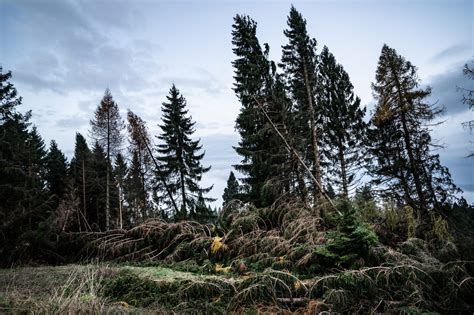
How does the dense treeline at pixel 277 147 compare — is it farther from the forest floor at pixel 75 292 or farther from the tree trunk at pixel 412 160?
the forest floor at pixel 75 292

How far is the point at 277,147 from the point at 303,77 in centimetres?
439

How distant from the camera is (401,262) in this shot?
5441 mm

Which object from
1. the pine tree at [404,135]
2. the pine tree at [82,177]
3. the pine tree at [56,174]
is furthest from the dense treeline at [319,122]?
the pine tree at [56,174]

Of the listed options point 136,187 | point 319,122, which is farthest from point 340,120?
point 136,187

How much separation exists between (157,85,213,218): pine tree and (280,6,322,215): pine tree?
9.47m

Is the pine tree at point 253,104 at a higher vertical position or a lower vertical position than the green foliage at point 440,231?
higher

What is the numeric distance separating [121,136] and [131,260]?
1534 cm

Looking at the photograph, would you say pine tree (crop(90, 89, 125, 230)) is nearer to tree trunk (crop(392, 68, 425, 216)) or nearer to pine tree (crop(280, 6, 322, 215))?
pine tree (crop(280, 6, 322, 215))

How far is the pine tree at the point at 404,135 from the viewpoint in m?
16.5

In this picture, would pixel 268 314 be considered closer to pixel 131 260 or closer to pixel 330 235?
pixel 330 235

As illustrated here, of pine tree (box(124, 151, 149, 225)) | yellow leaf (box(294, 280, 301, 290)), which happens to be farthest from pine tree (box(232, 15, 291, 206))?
pine tree (box(124, 151, 149, 225))

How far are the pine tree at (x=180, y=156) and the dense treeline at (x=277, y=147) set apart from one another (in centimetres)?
8

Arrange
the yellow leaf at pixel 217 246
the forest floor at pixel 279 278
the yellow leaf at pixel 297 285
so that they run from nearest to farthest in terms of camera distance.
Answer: the forest floor at pixel 279 278 → the yellow leaf at pixel 297 285 → the yellow leaf at pixel 217 246

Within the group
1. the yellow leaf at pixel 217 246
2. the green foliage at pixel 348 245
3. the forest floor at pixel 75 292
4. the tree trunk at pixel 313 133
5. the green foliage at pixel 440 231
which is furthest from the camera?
the tree trunk at pixel 313 133
